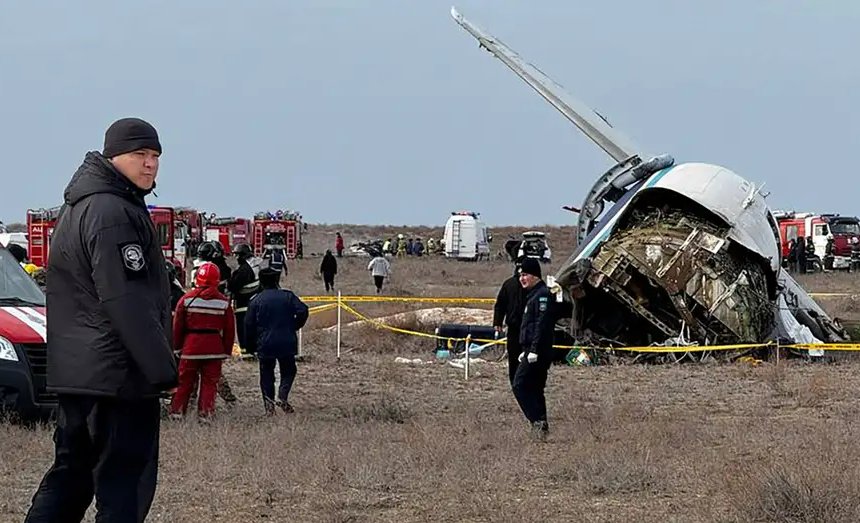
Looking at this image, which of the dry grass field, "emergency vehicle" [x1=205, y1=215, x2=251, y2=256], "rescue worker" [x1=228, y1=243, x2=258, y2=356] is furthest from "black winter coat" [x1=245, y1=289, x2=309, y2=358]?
"emergency vehicle" [x1=205, y1=215, x2=251, y2=256]

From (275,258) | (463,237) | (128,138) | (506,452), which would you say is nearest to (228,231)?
(463,237)

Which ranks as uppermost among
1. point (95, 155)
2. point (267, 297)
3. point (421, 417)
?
point (95, 155)

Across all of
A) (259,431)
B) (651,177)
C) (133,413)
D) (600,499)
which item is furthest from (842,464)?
(651,177)

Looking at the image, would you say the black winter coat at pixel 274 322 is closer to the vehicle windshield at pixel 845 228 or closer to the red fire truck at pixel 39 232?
the red fire truck at pixel 39 232

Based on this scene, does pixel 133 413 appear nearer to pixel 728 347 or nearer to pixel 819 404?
pixel 819 404

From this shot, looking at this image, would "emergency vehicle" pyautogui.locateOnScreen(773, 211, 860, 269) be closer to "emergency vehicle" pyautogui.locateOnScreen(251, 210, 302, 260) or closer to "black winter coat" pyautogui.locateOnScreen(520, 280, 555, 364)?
"emergency vehicle" pyautogui.locateOnScreen(251, 210, 302, 260)

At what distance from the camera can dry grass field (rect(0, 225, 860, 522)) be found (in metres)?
7.79

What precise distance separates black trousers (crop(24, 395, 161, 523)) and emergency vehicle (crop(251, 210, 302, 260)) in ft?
177

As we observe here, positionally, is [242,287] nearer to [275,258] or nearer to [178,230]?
[275,258]

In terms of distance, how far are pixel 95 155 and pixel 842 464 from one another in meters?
5.65

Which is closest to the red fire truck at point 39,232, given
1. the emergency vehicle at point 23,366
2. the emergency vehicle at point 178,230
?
the emergency vehicle at point 178,230

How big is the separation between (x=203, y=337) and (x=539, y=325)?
2967mm

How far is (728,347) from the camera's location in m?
18.0

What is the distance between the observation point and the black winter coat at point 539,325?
11086mm
